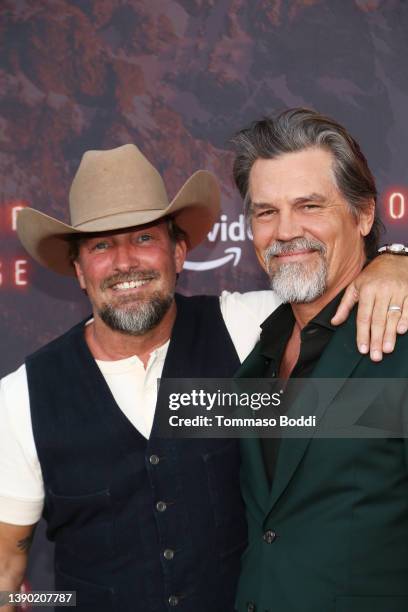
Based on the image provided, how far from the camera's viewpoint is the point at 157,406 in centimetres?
199

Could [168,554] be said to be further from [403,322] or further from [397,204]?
[397,204]

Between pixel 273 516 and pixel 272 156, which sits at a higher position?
pixel 272 156

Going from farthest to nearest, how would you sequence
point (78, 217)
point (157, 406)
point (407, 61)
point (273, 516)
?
1. point (407, 61)
2. point (78, 217)
3. point (157, 406)
4. point (273, 516)

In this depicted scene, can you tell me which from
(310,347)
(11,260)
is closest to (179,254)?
(310,347)

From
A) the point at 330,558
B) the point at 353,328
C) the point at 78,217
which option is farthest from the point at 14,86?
the point at 330,558

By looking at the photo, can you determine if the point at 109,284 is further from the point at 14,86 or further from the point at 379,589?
the point at 14,86

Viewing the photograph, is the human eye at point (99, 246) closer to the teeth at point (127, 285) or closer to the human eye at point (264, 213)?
the teeth at point (127, 285)

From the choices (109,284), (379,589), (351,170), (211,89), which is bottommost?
(379,589)

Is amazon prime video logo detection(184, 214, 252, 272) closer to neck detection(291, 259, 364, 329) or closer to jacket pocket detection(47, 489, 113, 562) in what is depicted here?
neck detection(291, 259, 364, 329)

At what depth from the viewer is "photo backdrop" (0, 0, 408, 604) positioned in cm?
295

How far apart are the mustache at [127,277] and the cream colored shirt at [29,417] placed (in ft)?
0.72

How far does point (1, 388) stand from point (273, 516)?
883 mm

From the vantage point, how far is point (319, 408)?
5.01ft

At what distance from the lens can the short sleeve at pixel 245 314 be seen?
2.13 metres
